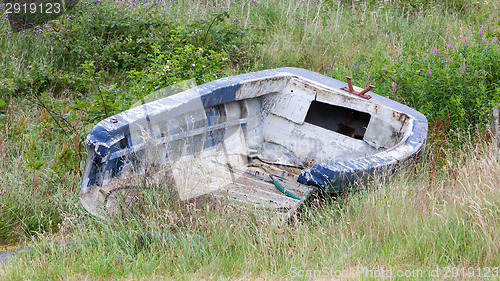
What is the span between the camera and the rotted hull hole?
5289 mm

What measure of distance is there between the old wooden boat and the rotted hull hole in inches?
0.4

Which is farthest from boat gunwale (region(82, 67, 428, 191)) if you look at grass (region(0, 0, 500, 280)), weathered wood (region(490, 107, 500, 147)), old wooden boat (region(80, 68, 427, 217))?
weathered wood (region(490, 107, 500, 147))

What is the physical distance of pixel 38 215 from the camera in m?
4.16

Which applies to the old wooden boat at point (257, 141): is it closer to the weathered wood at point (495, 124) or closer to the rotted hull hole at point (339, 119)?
the rotted hull hole at point (339, 119)

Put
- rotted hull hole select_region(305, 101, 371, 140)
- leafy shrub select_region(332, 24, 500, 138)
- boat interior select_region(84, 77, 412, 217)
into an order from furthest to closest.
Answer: leafy shrub select_region(332, 24, 500, 138) → rotted hull hole select_region(305, 101, 371, 140) → boat interior select_region(84, 77, 412, 217)

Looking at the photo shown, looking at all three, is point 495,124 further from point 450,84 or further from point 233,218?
point 233,218

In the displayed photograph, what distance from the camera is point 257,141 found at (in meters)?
5.38

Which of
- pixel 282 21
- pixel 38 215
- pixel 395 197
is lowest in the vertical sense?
pixel 38 215

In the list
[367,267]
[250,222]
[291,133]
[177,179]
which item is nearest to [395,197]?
[367,267]

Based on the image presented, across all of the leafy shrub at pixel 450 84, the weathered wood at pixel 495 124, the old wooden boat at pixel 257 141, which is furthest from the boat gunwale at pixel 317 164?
the leafy shrub at pixel 450 84

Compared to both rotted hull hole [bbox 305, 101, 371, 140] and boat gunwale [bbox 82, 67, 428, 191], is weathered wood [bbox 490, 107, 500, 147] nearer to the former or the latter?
boat gunwale [bbox 82, 67, 428, 191]

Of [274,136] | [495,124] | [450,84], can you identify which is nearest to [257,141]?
[274,136]

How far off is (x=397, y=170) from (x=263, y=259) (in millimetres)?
1442

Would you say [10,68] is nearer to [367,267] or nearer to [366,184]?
[366,184]
